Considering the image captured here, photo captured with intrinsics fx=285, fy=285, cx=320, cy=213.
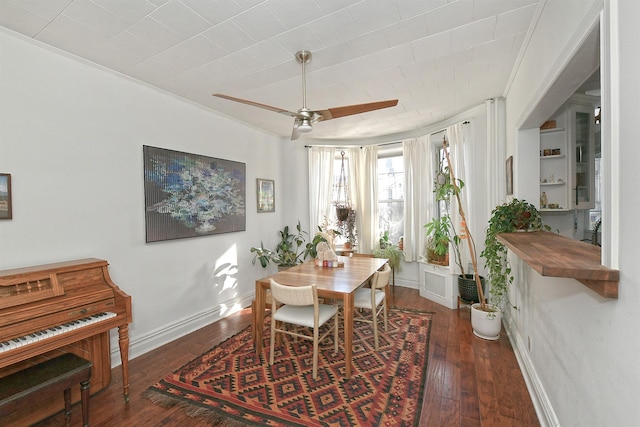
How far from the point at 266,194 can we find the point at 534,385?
387 centimetres

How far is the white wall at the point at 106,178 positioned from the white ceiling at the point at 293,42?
22 centimetres

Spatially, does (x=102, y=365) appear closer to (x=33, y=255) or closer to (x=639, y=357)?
(x=33, y=255)

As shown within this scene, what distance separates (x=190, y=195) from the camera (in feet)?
10.9

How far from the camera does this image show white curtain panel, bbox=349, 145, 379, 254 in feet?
16.7

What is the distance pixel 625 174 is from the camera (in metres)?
0.95

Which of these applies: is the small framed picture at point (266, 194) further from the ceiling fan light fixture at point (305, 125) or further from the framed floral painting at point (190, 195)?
the ceiling fan light fixture at point (305, 125)

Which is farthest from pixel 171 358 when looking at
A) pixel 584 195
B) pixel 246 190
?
pixel 584 195

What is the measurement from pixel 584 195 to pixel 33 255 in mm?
4692

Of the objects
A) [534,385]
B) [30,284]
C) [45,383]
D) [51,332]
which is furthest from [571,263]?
[30,284]

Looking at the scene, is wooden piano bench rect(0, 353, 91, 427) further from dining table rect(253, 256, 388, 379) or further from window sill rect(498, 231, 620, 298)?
window sill rect(498, 231, 620, 298)

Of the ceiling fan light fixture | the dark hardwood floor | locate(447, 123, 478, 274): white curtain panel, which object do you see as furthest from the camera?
locate(447, 123, 478, 274): white curtain panel

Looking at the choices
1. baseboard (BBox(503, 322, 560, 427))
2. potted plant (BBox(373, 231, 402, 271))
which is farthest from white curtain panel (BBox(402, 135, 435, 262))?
baseboard (BBox(503, 322, 560, 427))

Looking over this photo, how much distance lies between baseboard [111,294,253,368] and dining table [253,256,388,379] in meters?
0.96

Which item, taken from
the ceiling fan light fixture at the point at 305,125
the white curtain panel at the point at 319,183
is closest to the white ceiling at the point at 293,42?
the ceiling fan light fixture at the point at 305,125
